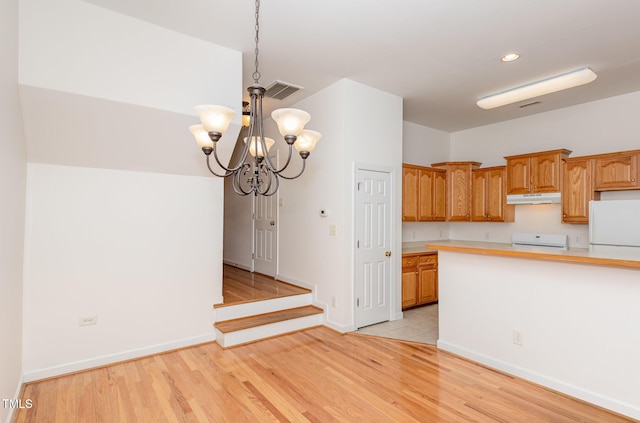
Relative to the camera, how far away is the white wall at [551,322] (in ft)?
7.91

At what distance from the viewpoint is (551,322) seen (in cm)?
276

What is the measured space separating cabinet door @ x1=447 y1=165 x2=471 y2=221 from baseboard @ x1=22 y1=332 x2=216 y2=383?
4.43m

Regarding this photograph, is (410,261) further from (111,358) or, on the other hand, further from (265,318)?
(111,358)

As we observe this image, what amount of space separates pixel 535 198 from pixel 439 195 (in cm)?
142

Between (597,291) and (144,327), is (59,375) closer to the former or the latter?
(144,327)

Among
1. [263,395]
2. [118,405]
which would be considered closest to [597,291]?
[263,395]

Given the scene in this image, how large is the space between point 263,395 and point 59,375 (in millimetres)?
1860

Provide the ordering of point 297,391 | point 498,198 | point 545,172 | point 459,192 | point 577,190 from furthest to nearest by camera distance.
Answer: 1. point 459,192
2. point 498,198
3. point 545,172
4. point 577,190
5. point 297,391

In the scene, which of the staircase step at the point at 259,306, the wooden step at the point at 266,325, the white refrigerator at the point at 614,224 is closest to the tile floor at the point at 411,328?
the wooden step at the point at 266,325

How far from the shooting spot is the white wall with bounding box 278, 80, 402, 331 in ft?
13.4

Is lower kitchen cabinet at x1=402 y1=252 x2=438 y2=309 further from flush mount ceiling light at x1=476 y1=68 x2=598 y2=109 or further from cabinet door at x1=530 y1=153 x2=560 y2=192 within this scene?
flush mount ceiling light at x1=476 y1=68 x2=598 y2=109

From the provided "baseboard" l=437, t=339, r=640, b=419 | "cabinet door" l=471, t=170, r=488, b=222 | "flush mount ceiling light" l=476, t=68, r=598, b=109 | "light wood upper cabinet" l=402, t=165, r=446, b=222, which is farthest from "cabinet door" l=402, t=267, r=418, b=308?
"flush mount ceiling light" l=476, t=68, r=598, b=109

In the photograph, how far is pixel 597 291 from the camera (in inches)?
99.4

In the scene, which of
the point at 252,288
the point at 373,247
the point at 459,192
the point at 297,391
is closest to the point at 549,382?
the point at 297,391
